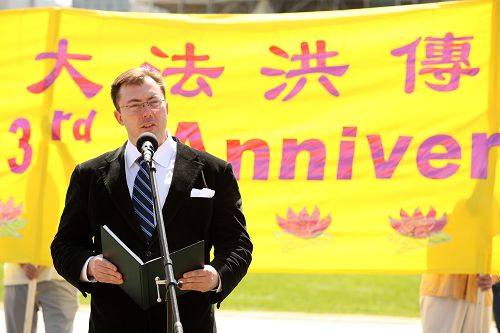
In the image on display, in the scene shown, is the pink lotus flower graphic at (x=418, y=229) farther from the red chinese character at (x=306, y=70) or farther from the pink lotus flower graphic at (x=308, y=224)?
the red chinese character at (x=306, y=70)

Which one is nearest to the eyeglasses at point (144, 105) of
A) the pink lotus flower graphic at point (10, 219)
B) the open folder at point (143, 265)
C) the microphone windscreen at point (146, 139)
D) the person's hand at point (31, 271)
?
the microphone windscreen at point (146, 139)

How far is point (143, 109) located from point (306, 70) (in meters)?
2.13

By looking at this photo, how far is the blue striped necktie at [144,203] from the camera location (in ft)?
12.3

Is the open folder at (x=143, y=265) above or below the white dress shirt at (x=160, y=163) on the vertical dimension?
below

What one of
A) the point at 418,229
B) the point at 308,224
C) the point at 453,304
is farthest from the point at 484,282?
the point at 308,224

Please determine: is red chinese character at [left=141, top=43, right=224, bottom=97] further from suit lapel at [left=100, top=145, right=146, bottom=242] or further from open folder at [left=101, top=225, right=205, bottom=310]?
open folder at [left=101, top=225, right=205, bottom=310]

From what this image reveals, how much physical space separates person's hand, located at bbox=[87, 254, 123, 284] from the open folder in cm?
2

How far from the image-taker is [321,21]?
573 centimetres

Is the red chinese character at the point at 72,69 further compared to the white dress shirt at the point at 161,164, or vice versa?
the red chinese character at the point at 72,69

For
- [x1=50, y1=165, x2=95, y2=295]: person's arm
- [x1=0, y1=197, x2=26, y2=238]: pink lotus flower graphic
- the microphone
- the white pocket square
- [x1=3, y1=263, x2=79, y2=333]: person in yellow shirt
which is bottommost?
[x1=3, y1=263, x2=79, y2=333]: person in yellow shirt

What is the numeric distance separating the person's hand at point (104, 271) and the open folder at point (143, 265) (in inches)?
0.7

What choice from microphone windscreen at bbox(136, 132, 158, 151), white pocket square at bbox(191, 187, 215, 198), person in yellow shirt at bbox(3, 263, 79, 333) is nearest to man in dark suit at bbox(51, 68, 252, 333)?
white pocket square at bbox(191, 187, 215, 198)

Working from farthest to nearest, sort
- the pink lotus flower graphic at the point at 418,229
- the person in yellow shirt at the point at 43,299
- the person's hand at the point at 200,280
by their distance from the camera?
the person in yellow shirt at the point at 43,299, the pink lotus flower graphic at the point at 418,229, the person's hand at the point at 200,280

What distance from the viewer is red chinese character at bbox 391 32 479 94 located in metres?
5.61
